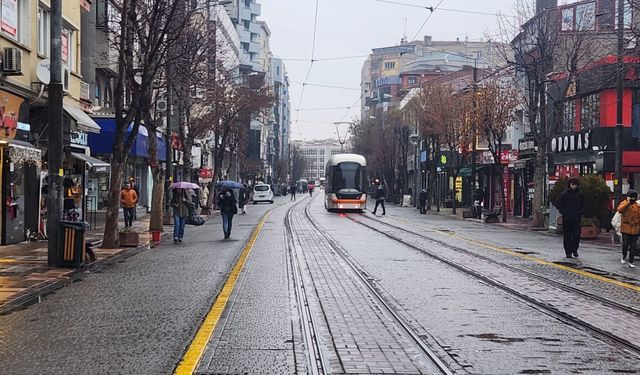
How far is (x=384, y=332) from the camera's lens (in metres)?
9.15

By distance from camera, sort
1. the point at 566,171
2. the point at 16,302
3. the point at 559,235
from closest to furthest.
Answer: the point at 16,302 → the point at 559,235 → the point at 566,171

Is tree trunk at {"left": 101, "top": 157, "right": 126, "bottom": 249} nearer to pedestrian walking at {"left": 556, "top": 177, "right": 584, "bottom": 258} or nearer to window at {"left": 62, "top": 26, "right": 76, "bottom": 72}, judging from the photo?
window at {"left": 62, "top": 26, "right": 76, "bottom": 72}

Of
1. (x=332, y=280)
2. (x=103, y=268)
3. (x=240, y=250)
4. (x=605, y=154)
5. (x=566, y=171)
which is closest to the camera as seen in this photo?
(x=332, y=280)

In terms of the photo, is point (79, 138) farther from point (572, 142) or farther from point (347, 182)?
point (572, 142)

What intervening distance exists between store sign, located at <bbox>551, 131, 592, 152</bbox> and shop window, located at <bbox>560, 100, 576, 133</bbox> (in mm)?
575

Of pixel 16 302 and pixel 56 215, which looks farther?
pixel 56 215

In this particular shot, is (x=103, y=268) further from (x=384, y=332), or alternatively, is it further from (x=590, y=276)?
(x=590, y=276)

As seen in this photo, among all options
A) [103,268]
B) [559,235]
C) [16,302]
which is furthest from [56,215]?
[559,235]

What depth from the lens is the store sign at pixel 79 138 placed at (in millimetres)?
25197

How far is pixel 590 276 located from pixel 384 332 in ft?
25.2

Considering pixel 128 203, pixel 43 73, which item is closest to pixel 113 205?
pixel 43 73

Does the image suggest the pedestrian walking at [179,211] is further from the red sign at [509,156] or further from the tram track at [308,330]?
the red sign at [509,156]

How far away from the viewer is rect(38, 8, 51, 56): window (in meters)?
23.1

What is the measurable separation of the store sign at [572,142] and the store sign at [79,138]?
22.7 meters
